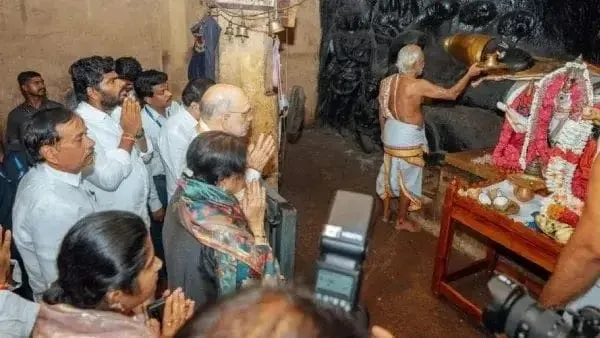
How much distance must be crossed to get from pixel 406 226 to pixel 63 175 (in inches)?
141

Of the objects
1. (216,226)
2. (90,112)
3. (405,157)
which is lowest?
(405,157)

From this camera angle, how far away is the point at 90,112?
3502 millimetres

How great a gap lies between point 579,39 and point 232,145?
5.54 m

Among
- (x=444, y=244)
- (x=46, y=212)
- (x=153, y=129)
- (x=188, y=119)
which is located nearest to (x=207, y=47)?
(x=153, y=129)

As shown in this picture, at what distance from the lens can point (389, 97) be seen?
215 inches

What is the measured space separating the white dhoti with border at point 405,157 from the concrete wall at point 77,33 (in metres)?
3.32

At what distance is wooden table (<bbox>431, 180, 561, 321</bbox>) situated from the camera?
11.2 ft

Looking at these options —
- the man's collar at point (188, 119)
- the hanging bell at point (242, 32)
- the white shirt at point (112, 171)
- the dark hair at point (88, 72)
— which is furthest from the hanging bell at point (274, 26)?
the white shirt at point (112, 171)

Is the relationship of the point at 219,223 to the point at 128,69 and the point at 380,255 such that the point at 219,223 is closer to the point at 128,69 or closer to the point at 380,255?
the point at 128,69

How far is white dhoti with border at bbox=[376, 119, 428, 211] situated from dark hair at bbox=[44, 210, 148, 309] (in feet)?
12.6


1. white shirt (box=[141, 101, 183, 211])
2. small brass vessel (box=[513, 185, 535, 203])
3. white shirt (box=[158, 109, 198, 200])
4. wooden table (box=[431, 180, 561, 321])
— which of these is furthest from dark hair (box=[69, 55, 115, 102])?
small brass vessel (box=[513, 185, 535, 203])

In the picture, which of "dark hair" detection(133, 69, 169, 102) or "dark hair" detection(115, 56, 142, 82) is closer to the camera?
"dark hair" detection(133, 69, 169, 102)

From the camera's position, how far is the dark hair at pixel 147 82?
437 cm

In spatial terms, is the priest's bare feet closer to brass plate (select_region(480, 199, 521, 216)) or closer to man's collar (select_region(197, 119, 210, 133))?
brass plate (select_region(480, 199, 521, 216))
